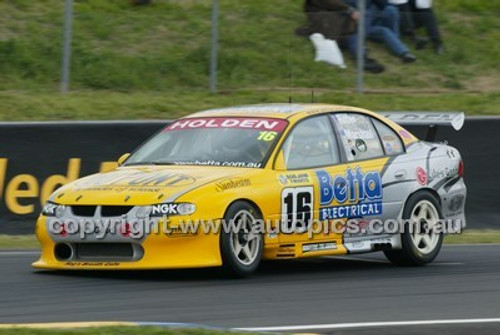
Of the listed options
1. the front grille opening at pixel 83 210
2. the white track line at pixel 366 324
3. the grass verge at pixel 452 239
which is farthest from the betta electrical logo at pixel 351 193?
the grass verge at pixel 452 239

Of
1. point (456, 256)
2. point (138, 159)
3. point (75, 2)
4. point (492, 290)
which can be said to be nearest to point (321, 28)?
point (75, 2)

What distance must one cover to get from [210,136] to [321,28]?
290 inches

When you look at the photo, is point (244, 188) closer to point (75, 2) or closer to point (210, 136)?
point (210, 136)

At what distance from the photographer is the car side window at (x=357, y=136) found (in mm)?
11383

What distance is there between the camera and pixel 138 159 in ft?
36.7

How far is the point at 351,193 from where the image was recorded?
11109 mm

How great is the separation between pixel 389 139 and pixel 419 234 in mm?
909

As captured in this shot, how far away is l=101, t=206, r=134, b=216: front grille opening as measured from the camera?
991 centimetres

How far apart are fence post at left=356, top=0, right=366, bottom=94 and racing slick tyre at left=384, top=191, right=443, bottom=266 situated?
6.53 m

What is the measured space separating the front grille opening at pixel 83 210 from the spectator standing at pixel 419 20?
9103 millimetres

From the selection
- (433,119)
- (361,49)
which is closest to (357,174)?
(433,119)

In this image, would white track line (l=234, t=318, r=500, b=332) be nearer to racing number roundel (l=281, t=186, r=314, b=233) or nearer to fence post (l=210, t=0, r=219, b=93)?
racing number roundel (l=281, t=186, r=314, b=233)

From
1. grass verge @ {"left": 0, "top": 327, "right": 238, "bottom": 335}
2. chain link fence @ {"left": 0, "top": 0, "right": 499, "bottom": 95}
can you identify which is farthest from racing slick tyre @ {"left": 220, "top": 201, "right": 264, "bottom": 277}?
chain link fence @ {"left": 0, "top": 0, "right": 499, "bottom": 95}

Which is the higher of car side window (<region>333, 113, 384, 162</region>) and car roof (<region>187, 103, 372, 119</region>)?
car roof (<region>187, 103, 372, 119</region>)
